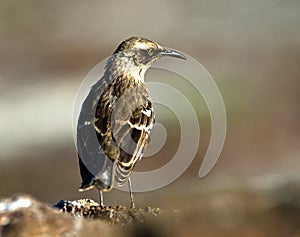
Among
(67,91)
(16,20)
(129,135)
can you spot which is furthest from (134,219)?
(16,20)

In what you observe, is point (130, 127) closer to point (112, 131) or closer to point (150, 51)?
point (112, 131)

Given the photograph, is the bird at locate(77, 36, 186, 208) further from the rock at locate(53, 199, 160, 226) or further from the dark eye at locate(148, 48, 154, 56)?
the dark eye at locate(148, 48, 154, 56)

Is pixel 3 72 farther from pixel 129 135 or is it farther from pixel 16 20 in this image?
pixel 129 135

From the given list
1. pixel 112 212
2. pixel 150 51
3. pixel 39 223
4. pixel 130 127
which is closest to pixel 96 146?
pixel 130 127

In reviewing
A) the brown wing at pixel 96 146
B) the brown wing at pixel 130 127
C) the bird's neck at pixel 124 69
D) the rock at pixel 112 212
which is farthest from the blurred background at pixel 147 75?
the rock at pixel 112 212

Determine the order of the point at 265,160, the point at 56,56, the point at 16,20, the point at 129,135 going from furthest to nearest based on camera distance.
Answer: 1. the point at 16,20
2. the point at 56,56
3. the point at 265,160
4. the point at 129,135

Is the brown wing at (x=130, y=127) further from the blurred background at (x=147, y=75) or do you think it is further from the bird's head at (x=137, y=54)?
the blurred background at (x=147, y=75)
